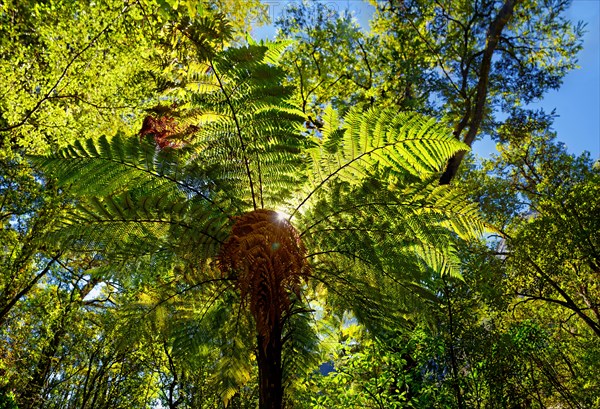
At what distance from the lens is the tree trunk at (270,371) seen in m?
1.75

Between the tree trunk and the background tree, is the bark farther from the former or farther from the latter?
the tree trunk

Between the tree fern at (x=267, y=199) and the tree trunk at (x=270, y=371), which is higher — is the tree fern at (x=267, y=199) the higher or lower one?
the higher one

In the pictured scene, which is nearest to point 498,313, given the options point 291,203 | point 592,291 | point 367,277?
point 592,291

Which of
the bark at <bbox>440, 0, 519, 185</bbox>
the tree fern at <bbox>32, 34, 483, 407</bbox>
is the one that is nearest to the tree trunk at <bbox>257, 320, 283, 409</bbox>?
the tree fern at <bbox>32, 34, 483, 407</bbox>

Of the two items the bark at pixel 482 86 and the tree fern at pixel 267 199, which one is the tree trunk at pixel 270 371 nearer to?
the tree fern at pixel 267 199

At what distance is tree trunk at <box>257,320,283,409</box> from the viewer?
1.75 metres

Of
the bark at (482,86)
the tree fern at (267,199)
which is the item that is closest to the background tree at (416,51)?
the bark at (482,86)

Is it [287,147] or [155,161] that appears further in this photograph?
[287,147]

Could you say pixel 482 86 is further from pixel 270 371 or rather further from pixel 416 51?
pixel 270 371

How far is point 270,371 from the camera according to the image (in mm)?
1798

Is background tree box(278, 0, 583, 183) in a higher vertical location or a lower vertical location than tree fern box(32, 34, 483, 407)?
higher

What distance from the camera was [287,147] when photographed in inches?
89.0

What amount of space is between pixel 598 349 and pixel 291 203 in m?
9.88

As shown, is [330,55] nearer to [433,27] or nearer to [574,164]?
[433,27]
